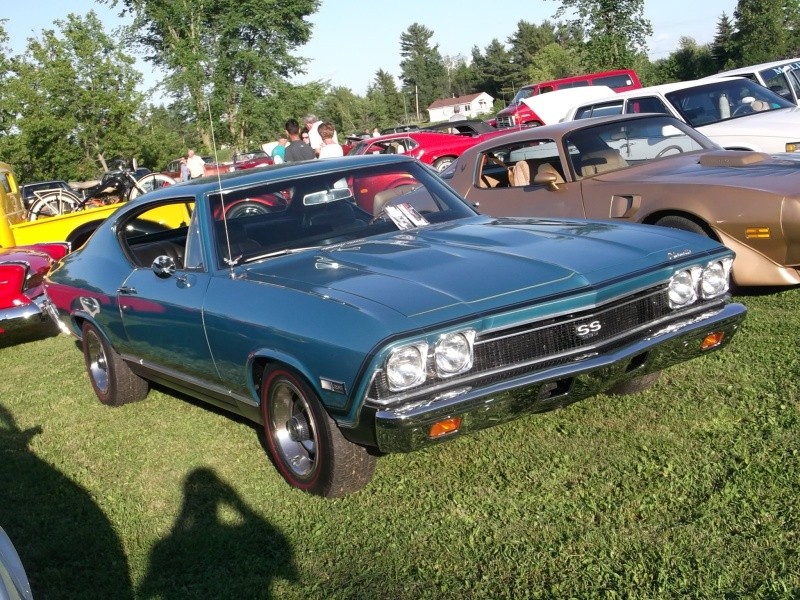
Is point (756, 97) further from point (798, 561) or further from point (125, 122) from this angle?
point (125, 122)

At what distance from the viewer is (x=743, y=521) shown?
3.38 metres

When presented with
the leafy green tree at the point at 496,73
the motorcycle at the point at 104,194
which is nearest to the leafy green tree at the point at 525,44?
the leafy green tree at the point at 496,73

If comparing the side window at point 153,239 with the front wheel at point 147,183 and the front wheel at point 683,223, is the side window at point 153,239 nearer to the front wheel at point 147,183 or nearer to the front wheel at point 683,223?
the front wheel at point 683,223

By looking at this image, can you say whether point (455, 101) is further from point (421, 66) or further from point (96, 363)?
point (96, 363)

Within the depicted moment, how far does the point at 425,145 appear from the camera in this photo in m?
21.7

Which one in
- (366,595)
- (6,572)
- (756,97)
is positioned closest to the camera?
(6,572)

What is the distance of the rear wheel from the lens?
601cm

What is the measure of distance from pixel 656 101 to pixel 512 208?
12.7 ft

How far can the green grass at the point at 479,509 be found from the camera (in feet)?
10.6

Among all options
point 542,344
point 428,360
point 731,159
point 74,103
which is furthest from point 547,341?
point 74,103

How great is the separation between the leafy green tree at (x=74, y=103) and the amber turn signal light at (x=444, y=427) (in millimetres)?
34307

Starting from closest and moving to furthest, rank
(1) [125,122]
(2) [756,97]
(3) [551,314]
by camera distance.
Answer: (3) [551,314], (2) [756,97], (1) [125,122]

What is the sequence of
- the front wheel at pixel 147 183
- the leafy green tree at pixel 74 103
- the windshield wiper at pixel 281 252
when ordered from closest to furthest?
the windshield wiper at pixel 281 252 → the front wheel at pixel 147 183 → the leafy green tree at pixel 74 103

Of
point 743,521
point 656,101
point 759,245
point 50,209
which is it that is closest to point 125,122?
point 50,209
